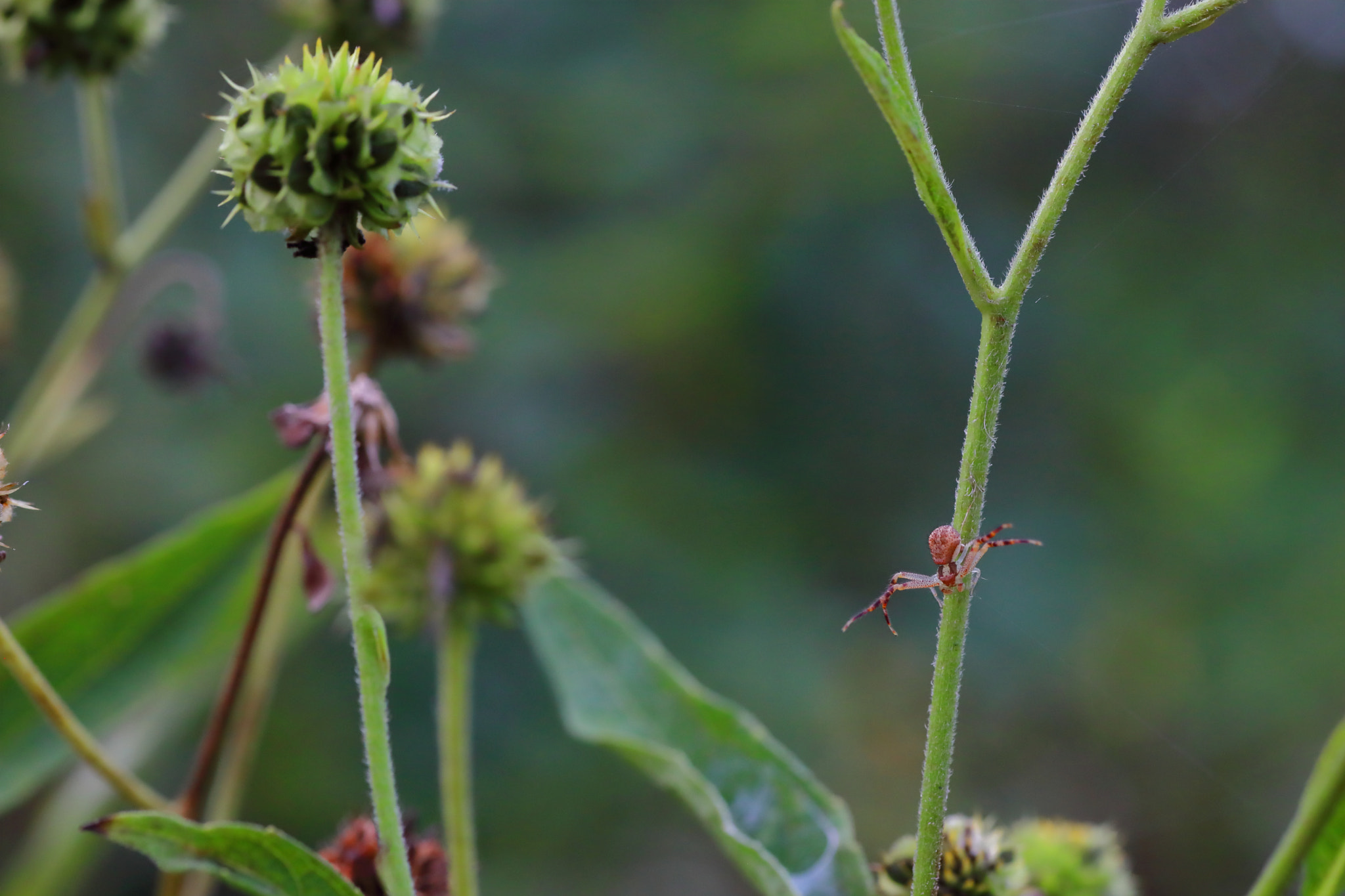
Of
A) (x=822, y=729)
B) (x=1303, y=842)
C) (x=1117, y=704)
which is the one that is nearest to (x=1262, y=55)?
(x=1117, y=704)

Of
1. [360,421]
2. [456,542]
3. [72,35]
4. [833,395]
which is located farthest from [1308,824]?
[833,395]

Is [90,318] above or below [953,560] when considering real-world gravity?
above

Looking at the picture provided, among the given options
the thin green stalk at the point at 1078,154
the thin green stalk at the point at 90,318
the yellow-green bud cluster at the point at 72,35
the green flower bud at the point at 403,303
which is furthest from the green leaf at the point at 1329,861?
the yellow-green bud cluster at the point at 72,35

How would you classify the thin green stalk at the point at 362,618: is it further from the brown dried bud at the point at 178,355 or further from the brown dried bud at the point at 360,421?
the brown dried bud at the point at 178,355

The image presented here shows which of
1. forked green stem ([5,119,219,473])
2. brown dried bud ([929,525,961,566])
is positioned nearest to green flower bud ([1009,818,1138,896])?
brown dried bud ([929,525,961,566])

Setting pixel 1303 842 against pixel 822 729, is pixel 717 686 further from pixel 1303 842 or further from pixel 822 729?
pixel 1303 842

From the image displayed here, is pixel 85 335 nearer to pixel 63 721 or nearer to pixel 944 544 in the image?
pixel 63 721
